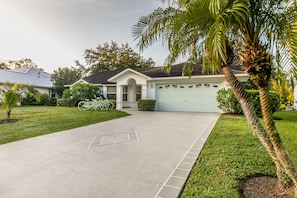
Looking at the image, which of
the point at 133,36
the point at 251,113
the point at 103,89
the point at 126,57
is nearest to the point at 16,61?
the point at 126,57

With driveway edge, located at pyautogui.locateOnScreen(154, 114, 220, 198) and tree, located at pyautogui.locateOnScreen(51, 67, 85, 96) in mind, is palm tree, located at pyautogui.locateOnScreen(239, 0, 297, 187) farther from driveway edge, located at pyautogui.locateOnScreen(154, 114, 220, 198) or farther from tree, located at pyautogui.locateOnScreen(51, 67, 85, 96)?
tree, located at pyautogui.locateOnScreen(51, 67, 85, 96)

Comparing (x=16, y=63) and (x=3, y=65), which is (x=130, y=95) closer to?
(x=3, y=65)

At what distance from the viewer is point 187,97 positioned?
52.2ft

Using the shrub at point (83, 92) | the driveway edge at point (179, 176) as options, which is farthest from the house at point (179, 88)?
the driveway edge at point (179, 176)

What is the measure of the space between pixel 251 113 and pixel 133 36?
11.6 ft

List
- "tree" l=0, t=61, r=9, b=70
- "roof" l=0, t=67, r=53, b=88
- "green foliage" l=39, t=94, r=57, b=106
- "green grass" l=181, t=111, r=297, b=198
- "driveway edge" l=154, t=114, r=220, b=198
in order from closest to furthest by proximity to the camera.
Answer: "driveway edge" l=154, t=114, r=220, b=198 → "green grass" l=181, t=111, r=297, b=198 → "green foliage" l=39, t=94, r=57, b=106 → "roof" l=0, t=67, r=53, b=88 → "tree" l=0, t=61, r=9, b=70

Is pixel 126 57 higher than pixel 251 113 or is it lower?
higher

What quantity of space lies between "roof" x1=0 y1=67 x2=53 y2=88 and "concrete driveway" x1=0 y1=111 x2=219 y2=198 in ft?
81.8

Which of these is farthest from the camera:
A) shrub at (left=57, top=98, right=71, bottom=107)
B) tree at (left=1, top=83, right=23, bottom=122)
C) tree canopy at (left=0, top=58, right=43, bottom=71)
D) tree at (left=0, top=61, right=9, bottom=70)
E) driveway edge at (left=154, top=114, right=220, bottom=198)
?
tree canopy at (left=0, top=58, right=43, bottom=71)

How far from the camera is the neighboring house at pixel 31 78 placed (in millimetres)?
25830

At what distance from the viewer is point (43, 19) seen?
13008 mm

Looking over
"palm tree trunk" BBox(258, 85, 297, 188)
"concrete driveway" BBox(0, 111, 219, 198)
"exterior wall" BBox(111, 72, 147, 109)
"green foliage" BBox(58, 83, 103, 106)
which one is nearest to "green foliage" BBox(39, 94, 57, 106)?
"green foliage" BBox(58, 83, 103, 106)

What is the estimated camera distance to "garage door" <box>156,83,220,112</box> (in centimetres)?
1499

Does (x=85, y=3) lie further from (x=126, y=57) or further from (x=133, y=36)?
(x=126, y=57)
